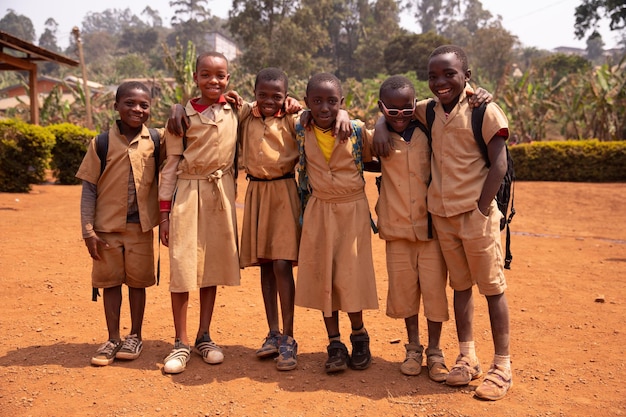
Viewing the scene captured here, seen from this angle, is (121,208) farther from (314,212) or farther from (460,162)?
(460,162)

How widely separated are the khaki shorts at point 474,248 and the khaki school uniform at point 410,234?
0.30 feet

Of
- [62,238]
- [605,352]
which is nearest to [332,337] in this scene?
[605,352]

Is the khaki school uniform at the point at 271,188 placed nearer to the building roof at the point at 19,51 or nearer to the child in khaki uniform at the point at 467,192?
the child in khaki uniform at the point at 467,192

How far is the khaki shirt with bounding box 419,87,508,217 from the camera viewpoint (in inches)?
123

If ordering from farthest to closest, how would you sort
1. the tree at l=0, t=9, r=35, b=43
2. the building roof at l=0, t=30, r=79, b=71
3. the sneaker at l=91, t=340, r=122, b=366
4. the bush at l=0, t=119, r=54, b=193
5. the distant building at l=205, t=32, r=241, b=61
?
the tree at l=0, t=9, r=35, b=43 → the distant building at l=205, t=32, r=241, b=61 → the building roof at l=0, t=30, r=79, b=71 → the bush at l=0, t=119, r=54, b=193 → the sneaker at l=91, t=340, r=122, b=366

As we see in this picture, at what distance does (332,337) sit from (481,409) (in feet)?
3.18

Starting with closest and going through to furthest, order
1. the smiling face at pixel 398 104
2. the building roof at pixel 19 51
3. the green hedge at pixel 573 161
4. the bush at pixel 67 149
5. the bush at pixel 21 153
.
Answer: the smiling face at pixel 398 104 → the bush at pixel 21 153 → the building roof at pixel 19 51 → the bush at pixel 67 149 → the green hedge at pixel 573 161

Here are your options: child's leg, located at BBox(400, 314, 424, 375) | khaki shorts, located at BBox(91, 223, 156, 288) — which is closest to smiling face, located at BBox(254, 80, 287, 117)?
khaki shorts, located at BBox(91, 223, 156, 288)

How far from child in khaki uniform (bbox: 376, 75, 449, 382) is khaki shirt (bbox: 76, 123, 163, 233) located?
1.49 m

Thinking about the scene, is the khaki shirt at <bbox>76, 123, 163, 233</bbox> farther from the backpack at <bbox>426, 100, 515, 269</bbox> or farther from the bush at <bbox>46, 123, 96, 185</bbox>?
the bush at <bbox>46, 123, 96, 185</bbox>

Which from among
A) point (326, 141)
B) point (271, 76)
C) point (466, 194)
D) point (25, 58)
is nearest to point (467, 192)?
point (466, 194)

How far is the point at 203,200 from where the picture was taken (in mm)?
3539

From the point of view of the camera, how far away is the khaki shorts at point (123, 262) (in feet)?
11.9

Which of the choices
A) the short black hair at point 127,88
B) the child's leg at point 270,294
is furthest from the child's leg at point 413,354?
the short black hair at point 127,88
